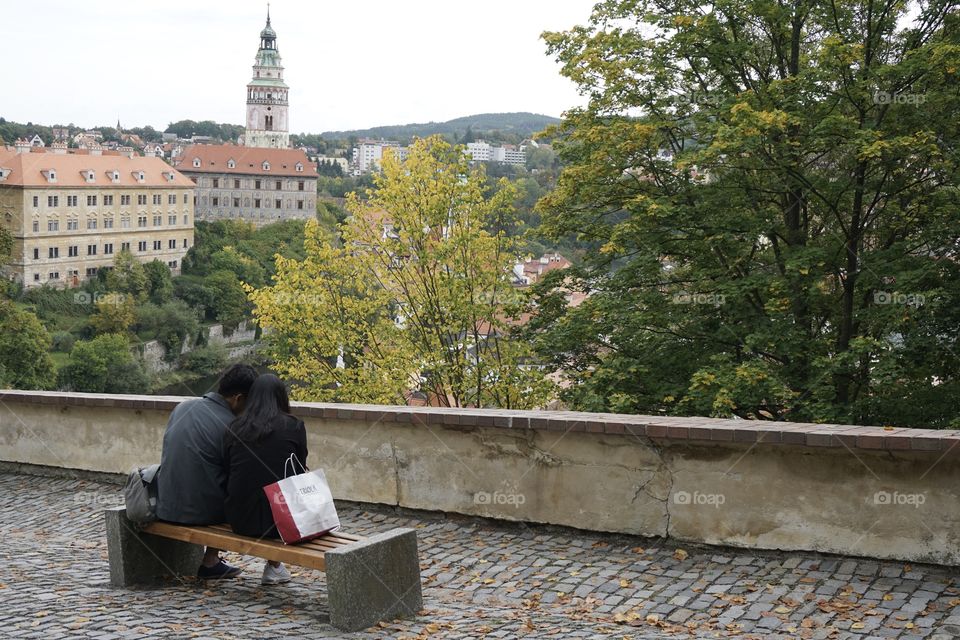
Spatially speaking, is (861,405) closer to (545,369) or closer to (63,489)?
(545,369)

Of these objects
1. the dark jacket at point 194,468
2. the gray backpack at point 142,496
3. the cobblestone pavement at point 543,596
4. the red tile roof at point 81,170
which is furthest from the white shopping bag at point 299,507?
the red tile roof at point 81,170

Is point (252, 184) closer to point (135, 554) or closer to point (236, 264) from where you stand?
point (236, 264)

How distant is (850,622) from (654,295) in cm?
1164

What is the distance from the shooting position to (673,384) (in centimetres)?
1602

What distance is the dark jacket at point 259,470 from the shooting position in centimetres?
597

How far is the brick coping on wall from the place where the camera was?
20.9 ft

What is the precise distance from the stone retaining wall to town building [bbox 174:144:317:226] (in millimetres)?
150659

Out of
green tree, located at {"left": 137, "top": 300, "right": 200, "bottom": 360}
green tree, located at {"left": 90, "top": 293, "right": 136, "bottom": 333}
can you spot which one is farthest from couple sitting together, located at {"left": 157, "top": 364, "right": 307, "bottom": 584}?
green tree, located at {"left": 137, "top": 300, "right": 200, "bottom": 360}

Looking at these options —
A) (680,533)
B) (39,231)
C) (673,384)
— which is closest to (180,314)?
(39,231)
